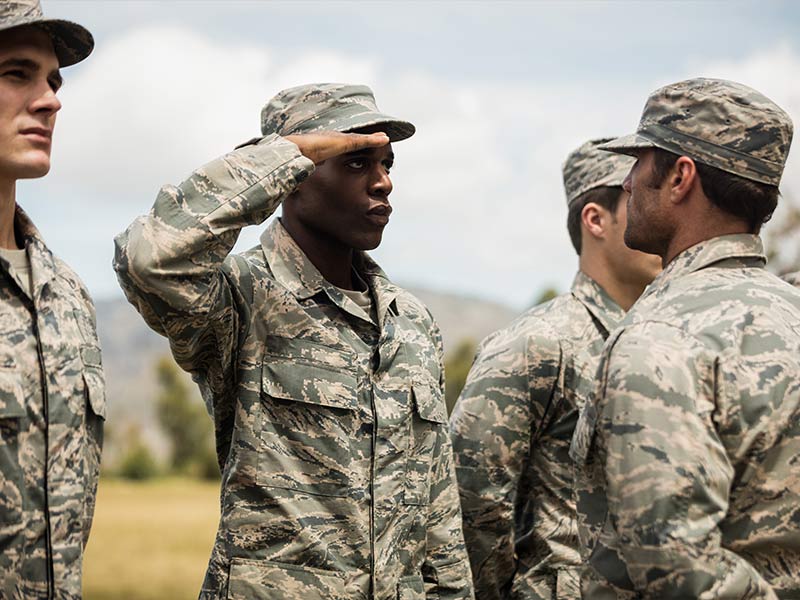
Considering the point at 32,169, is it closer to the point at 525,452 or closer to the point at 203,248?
the point at 203,248

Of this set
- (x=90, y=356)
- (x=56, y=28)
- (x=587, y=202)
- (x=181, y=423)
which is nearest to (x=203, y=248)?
(x=90, y=356)

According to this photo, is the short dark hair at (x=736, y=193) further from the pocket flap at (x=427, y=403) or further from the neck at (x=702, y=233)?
the pocket flap at (x=427, y=403)

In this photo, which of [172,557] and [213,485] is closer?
[172,557]

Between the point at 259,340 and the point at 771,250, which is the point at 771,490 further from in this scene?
the point at 771,250

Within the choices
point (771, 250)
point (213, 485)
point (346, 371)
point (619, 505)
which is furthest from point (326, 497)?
point (213, 485)

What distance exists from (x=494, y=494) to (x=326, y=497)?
1119 millimetres

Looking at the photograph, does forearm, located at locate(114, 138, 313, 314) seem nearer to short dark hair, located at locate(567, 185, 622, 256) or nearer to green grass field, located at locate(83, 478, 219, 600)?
short dark hair, located at locate(567, 185, 622, 256)

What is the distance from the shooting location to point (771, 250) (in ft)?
Result: 63.0

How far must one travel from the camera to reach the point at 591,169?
16.8 feet

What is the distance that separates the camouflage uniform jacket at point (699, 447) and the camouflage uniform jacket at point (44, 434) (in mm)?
1373

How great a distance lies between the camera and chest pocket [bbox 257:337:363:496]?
3.57 metres

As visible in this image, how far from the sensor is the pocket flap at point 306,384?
3.61m

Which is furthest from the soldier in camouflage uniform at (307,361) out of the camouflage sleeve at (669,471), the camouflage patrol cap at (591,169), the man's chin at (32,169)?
the camouflage patrol cap at (591,169)

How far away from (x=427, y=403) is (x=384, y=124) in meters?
0.98
